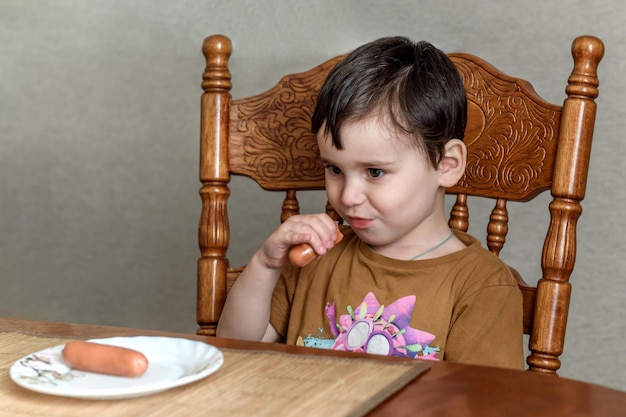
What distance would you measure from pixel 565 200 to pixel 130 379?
0.75m

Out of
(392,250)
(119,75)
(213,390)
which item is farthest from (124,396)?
(119,75)

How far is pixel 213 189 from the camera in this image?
1.46m

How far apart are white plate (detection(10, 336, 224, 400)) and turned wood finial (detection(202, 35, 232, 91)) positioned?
658mm

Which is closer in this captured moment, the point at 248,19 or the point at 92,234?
the point at 248,19

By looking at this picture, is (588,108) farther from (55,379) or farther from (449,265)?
(55,379)

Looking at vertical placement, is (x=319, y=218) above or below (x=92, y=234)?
above

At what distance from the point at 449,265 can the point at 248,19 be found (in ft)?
5.14

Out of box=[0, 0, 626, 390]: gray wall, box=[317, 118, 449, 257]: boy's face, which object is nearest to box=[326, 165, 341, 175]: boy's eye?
box=[317, 118, 449, 257]: boy's face

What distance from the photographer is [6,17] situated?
2.92 m

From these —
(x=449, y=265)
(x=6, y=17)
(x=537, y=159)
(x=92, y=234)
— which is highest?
(x=6, y=17)

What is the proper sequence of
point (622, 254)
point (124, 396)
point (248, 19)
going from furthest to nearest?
point (248, 19) < point (622, 254) < point (124, 396)

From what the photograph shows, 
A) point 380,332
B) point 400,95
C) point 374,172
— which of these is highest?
point 400,95

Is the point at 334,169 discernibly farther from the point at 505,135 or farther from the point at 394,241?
the point at 505,135

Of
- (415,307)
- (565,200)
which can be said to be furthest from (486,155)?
(415,307)
